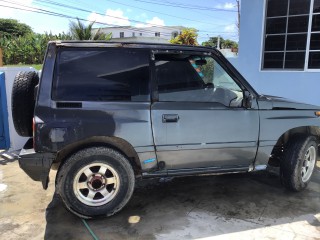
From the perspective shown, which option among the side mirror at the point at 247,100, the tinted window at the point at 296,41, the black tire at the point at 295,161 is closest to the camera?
the side mirror at the point at 247,100

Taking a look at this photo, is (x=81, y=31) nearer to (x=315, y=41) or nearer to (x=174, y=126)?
(x=315, y=41)

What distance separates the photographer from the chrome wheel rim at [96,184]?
3.62 metres

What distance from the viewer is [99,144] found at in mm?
3688

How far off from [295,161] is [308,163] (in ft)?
1.28

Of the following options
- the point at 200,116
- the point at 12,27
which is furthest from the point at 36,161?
the point at 12,27

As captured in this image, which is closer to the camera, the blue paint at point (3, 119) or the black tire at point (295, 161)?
the black tire at point (295, 161)

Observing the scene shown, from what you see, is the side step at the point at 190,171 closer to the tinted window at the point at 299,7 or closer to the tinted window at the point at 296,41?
the tinted window at the point at 296,41

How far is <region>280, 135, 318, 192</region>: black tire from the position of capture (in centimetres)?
431

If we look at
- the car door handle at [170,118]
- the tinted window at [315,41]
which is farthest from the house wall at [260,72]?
the car door handle at [170,118]

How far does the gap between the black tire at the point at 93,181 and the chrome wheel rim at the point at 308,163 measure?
92.0 inches

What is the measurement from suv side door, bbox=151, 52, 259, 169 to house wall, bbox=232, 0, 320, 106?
471 centimetres

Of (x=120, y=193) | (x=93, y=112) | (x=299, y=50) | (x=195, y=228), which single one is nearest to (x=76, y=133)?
(x=93, y=112)

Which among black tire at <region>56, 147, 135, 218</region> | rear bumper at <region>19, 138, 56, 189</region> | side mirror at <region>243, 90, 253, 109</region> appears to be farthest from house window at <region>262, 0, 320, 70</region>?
rear bumper at <region>19, 138, 56, 189</region>

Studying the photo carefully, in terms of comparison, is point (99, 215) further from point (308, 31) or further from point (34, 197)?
point (308, 31)
